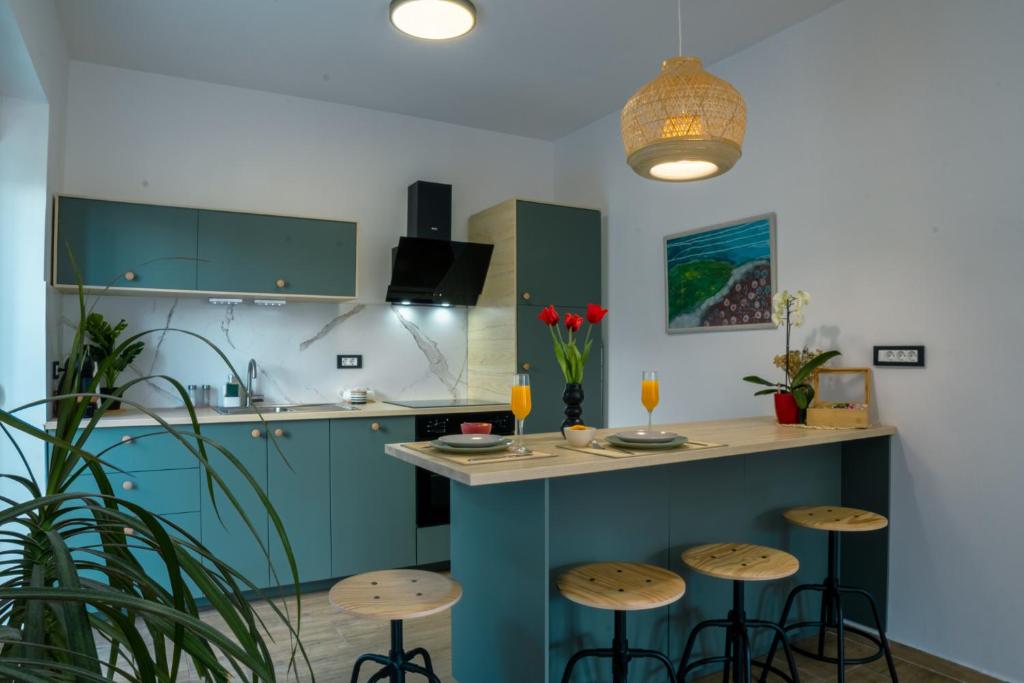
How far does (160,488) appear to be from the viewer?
10.2 feet

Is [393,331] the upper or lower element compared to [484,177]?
lower

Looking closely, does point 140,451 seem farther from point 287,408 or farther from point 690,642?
point 690,642

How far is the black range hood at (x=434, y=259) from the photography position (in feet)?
13.4

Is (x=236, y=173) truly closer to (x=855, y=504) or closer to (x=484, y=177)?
(x=484, y=177)

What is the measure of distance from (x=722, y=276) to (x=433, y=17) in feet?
6.21

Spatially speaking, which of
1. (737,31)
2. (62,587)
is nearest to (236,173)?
(737,31)

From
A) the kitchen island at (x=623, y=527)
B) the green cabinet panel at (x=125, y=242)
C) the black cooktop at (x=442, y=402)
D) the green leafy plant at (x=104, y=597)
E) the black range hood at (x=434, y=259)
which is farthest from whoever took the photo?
the black range hood at (x=434, y=259)

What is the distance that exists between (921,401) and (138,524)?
9.55 ft

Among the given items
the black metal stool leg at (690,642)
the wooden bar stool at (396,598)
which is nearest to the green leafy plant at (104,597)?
the wooden bar stool at (396,598)

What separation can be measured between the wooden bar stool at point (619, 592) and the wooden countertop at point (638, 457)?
1.02ft

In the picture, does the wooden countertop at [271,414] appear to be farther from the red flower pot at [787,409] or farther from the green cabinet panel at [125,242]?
the red flower pot at [787,409]

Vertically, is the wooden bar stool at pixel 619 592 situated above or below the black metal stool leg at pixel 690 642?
above

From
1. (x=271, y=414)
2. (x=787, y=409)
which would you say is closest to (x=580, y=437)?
(x=787, y=409)

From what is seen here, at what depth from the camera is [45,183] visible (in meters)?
2.98
